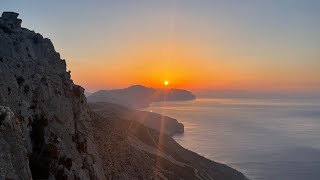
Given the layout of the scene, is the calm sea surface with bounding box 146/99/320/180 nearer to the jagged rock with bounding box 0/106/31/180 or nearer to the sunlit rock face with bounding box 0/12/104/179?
the sunlit rock face with bounding box 0/12/104/179

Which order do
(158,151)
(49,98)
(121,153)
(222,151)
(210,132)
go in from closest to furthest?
(49,98)
(121,153)
(158,151)
(222,151)
(210,132)

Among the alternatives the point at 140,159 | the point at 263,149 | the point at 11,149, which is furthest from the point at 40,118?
the point at 263,149

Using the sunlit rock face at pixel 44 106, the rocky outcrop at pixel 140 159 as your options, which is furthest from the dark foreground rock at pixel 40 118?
the rocky outcrop at pixel 140 159

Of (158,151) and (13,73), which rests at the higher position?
(13,73)

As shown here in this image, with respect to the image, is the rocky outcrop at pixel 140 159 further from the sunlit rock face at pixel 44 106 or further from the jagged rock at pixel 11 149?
the jagged rock at pixel 11 149

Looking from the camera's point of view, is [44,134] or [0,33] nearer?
[44,134]

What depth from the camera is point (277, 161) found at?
118 metres

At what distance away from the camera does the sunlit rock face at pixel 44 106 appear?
75.4 ft

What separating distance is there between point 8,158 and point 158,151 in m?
62.9

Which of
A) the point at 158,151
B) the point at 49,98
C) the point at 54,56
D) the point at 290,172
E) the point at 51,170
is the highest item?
the point at 54,56

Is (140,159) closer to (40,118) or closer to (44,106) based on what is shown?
(44,106)

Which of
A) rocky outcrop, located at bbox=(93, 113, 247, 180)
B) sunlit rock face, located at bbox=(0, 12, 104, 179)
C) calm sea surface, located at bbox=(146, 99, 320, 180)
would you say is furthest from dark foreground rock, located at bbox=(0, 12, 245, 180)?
calm sea surface, located at bbox=(146, 99, 320, 180)

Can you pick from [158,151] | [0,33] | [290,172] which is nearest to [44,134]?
[0,33]

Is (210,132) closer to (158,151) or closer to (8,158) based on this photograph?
(158,151)
